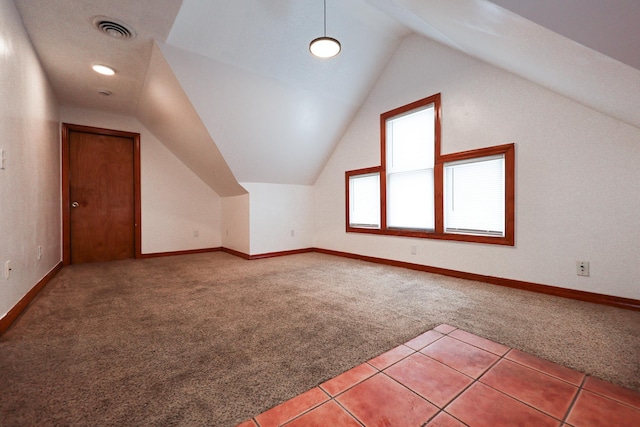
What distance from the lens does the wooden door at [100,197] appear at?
160 inches

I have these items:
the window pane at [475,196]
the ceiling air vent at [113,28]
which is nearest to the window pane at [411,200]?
the window pane at [475,196]

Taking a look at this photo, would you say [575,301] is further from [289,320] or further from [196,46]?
[196,46]

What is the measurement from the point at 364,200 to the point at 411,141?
115 cm

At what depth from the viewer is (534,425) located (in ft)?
3.21

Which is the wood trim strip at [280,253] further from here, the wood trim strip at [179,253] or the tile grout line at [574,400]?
the tile grout line at [574,400]

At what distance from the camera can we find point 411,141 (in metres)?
3.53

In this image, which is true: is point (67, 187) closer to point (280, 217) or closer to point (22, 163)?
point (22, 163)

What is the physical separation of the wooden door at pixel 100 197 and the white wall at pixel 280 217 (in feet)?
6.83

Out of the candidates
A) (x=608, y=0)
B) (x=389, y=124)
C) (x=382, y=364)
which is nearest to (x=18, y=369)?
(x=382, y=364)

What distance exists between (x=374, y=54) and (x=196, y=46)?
2170mm

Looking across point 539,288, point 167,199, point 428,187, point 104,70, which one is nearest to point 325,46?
point 428,187

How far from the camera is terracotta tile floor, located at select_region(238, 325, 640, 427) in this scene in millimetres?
1006

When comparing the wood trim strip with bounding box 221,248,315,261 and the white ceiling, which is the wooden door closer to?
the white ceiling

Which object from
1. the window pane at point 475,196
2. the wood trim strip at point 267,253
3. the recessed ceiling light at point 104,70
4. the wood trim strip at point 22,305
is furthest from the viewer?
the wood trim strip at point 267,253
